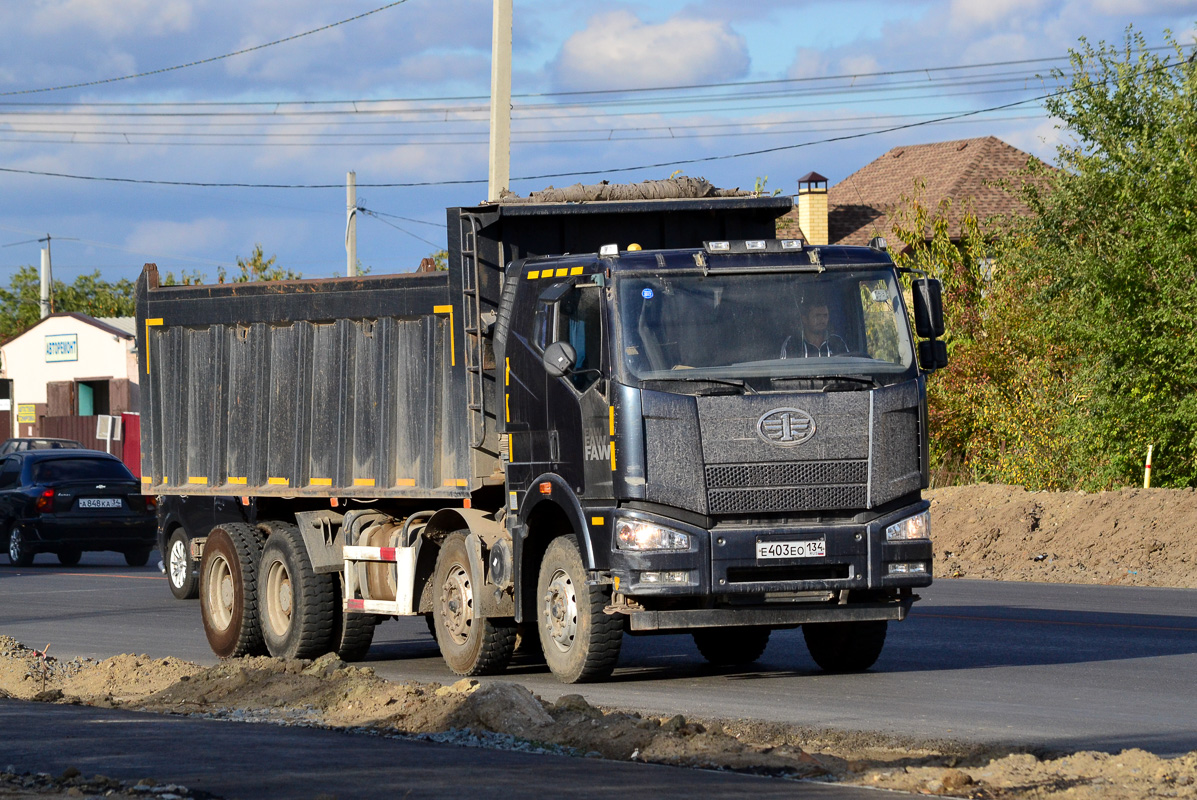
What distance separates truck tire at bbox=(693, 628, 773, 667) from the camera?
1308 cm

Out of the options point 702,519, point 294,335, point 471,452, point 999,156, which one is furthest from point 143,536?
point 999,156

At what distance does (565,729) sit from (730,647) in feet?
15.3

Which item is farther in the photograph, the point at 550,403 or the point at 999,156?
the point at 999,156

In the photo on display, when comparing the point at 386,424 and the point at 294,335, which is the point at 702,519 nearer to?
the point at 386,424

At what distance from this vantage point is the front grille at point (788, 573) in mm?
10773

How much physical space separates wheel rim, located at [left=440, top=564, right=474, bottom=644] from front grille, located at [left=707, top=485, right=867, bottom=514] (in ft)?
7.48

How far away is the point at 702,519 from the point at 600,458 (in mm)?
741

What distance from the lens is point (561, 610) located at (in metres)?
11.4

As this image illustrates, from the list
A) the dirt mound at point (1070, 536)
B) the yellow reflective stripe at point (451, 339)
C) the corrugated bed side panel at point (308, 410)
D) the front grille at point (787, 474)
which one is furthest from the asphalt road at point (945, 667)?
the dirt mound at point (1070, 536)

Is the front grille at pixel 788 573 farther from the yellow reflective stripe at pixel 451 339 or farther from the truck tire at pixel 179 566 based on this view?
the truck tire at pixel 179 566

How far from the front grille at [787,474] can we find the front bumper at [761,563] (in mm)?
284

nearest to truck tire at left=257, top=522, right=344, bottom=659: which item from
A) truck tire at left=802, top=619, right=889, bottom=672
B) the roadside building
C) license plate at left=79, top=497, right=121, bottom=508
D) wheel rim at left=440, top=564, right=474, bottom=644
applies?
wheel rim at left=440, top=564, right=474, bottom=644

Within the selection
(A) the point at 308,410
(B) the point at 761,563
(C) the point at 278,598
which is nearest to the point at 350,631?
(C) the point at 278,598

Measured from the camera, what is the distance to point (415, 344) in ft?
42.4
